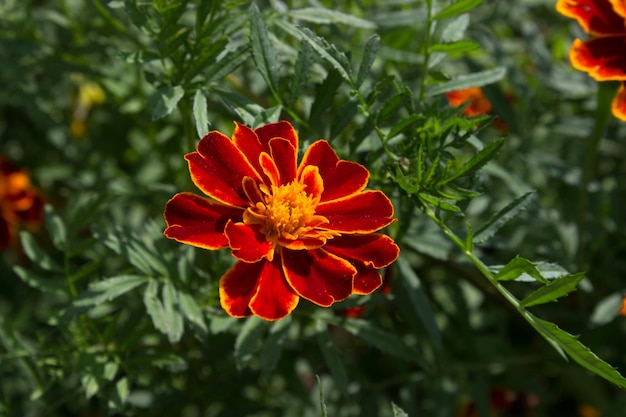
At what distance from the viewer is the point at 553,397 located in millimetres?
1680

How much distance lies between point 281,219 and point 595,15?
0.59 m

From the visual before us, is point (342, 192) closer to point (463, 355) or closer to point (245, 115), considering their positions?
point (245, 115)

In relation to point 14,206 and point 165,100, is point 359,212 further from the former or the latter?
point 14,206

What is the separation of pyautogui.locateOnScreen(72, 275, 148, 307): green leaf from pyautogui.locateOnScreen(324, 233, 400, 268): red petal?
32cm

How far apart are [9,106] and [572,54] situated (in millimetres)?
1568

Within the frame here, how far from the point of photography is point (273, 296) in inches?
40.1

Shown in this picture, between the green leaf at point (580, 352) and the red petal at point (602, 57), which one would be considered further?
the red petal at point (602, 57)

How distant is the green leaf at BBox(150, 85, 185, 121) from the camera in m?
1.11

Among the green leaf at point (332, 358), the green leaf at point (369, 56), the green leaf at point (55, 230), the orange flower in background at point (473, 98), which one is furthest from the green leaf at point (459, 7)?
the orange flower in background at point (473, 98)

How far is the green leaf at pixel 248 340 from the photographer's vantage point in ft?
4.18

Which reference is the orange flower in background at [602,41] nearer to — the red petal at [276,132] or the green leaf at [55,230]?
the red petal at [276,132]

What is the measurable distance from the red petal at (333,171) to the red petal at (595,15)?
1.38 ft

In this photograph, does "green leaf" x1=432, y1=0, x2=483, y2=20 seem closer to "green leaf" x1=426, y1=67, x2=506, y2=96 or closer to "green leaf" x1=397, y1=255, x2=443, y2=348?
"green leaf" x1=426, y1=67, x2=506, y2=96

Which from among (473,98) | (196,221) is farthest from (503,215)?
(473,98)
